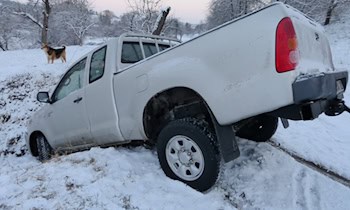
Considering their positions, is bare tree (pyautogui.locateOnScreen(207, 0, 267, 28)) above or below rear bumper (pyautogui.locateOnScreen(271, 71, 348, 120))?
above

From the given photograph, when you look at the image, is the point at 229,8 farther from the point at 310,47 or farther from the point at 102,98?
the point at 310,47

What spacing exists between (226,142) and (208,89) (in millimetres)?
582

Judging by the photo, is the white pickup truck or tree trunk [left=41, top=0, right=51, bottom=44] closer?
the white pickup truck

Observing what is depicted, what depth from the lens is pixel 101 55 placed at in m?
4.47

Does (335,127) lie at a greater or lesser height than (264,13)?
lesser

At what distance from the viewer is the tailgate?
9.04ft

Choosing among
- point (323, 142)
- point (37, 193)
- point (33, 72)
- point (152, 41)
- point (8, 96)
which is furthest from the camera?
point (33, 72)

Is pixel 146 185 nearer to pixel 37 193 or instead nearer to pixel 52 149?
pixel 37 193

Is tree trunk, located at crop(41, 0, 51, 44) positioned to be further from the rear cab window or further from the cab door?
the rear cab window

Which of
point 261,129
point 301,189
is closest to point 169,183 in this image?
point 301,189

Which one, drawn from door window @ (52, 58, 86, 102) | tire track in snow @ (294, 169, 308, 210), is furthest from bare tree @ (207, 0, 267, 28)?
tire track in snow @ (294, 169, 308, 210)

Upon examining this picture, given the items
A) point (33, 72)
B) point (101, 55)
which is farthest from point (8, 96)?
point (101, 55)

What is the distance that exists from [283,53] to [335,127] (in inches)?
181

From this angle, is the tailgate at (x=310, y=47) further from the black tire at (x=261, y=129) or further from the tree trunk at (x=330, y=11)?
the tree trunk at (x=330, y=11)
